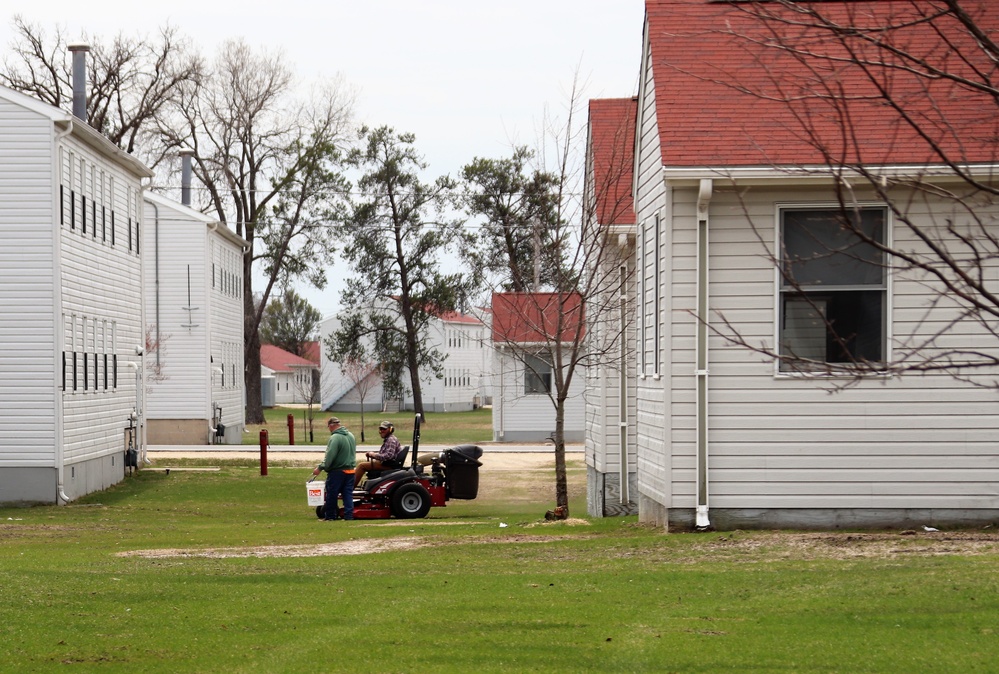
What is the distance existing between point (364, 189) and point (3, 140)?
40.8m

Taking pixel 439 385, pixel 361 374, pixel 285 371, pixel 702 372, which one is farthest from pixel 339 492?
pixel 285 371

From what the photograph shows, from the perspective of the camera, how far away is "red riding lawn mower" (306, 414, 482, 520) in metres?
22.5

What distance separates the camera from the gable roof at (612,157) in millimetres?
21172

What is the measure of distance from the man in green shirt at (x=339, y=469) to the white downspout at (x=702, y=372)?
777 centimetres

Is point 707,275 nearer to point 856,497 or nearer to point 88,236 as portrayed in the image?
point 856,497

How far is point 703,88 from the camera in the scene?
15.7 m

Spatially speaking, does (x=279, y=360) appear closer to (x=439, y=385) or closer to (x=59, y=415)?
(x=439, y=385)

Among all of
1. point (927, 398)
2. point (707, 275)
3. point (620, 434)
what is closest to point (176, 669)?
point (707, 275)

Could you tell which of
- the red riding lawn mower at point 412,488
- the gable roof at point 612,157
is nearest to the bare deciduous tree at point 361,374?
the gable roof at point 612,157

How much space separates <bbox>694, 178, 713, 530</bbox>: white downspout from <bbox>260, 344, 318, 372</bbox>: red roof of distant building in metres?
102

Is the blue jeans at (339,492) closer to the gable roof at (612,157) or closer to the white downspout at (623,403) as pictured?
the white downspout at (623,403)

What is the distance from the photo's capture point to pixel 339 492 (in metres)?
22.2

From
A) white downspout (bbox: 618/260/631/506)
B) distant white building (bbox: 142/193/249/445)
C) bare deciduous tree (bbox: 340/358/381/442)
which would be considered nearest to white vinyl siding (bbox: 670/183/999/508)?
white downspout (bbox: 618/260/631/506)

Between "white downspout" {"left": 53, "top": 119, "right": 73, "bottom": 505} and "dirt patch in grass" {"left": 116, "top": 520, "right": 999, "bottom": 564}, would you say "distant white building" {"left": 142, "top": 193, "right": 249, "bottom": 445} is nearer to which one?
"white downspout" {"left": 53, "top": 119, "right": 73, "bottom": 505}
